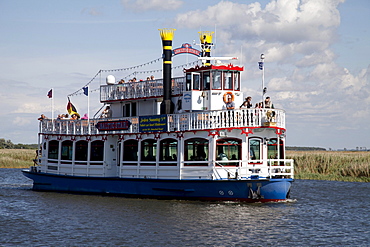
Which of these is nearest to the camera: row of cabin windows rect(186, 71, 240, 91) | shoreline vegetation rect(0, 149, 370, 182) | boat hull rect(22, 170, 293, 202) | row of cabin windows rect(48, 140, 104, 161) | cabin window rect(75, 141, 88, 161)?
boat hull rect(22, 170, 293, 202)

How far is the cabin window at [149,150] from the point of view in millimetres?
30188

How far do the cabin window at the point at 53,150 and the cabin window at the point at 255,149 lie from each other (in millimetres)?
12889

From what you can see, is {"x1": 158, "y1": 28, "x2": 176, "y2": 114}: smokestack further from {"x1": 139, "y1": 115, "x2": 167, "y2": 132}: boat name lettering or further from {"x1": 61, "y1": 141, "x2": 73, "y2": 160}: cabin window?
{"x1": 61, "y1": 141, "x2": 73, "y2": 160}: cabin window

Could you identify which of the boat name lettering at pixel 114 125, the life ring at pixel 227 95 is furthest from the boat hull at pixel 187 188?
the life ring at pixel 227 95

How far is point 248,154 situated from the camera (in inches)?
1105

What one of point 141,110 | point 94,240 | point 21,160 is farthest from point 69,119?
point 21,160

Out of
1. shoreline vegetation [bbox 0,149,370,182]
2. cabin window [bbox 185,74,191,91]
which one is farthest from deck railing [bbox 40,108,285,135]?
shoreline vegetation [bbox 0,149,370,182]

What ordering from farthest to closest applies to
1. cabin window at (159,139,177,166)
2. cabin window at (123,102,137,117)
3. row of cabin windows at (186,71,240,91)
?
1. cabin window at (123,102,137,117)
2. row of cabin windows at (186,71,240,91)
3. cabin window at (159,139,177,166)

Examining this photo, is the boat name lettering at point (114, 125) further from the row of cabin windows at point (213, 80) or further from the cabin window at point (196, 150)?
the cabin window at point (196, 150)

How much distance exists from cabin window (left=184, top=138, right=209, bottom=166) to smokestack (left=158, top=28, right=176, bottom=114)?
8.83ft


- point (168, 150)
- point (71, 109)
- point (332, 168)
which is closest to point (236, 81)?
point (168, 150)

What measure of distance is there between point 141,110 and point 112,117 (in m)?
1.67

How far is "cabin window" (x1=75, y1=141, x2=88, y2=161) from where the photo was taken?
110 feet

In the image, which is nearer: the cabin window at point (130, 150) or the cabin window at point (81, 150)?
the cabin window at point (130, 150)
